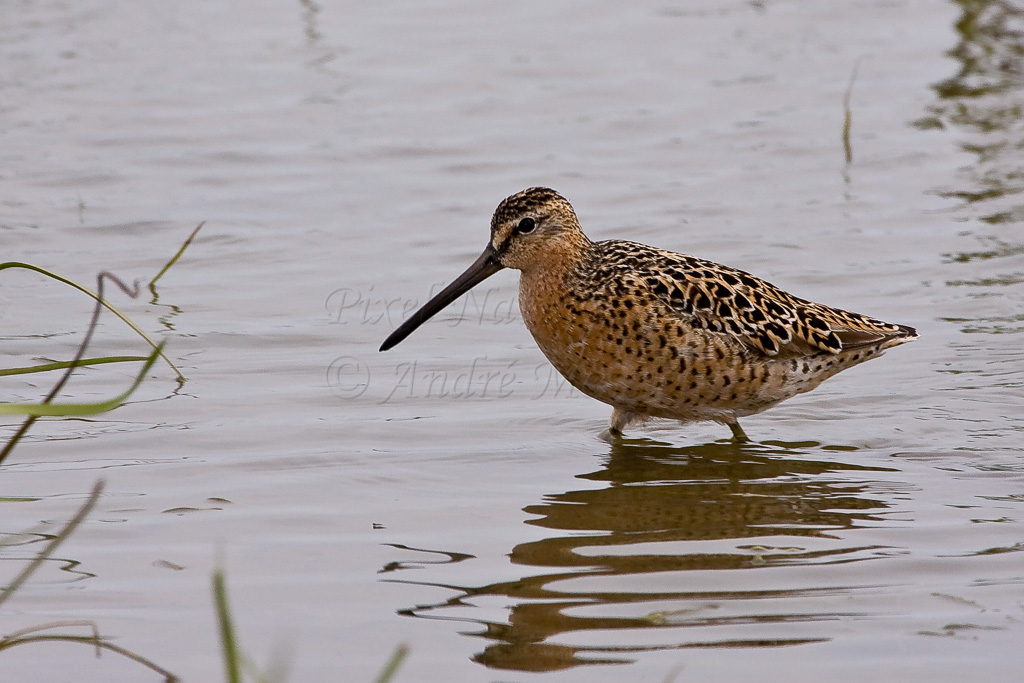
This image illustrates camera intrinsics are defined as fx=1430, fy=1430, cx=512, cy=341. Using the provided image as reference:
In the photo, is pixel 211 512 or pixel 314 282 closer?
pixel 211 512

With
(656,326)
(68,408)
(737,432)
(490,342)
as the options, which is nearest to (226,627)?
(68,408)

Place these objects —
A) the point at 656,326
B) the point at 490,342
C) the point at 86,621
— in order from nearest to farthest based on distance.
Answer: the point at 86,621, the point at 656,326, the point at 490,342

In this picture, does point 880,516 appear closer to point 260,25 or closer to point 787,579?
point 787,579

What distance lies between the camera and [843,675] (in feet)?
11.3

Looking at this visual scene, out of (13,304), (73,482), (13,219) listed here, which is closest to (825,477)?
(73,482)

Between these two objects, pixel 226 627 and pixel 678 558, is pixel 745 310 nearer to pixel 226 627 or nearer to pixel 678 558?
pixel 678 558

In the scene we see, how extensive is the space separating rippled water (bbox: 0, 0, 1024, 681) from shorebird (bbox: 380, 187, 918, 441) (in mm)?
240

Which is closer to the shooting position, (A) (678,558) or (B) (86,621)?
(B) (86,621)

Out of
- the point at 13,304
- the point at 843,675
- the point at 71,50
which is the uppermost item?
the point at 71,50

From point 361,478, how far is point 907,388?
2.45 meters

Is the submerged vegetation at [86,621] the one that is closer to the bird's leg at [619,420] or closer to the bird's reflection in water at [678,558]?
the bird's reflection in water at [678,558]

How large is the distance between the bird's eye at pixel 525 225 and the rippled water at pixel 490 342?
→ 0.75 m

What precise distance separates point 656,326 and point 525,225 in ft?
2.27

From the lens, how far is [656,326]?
5.36 m
